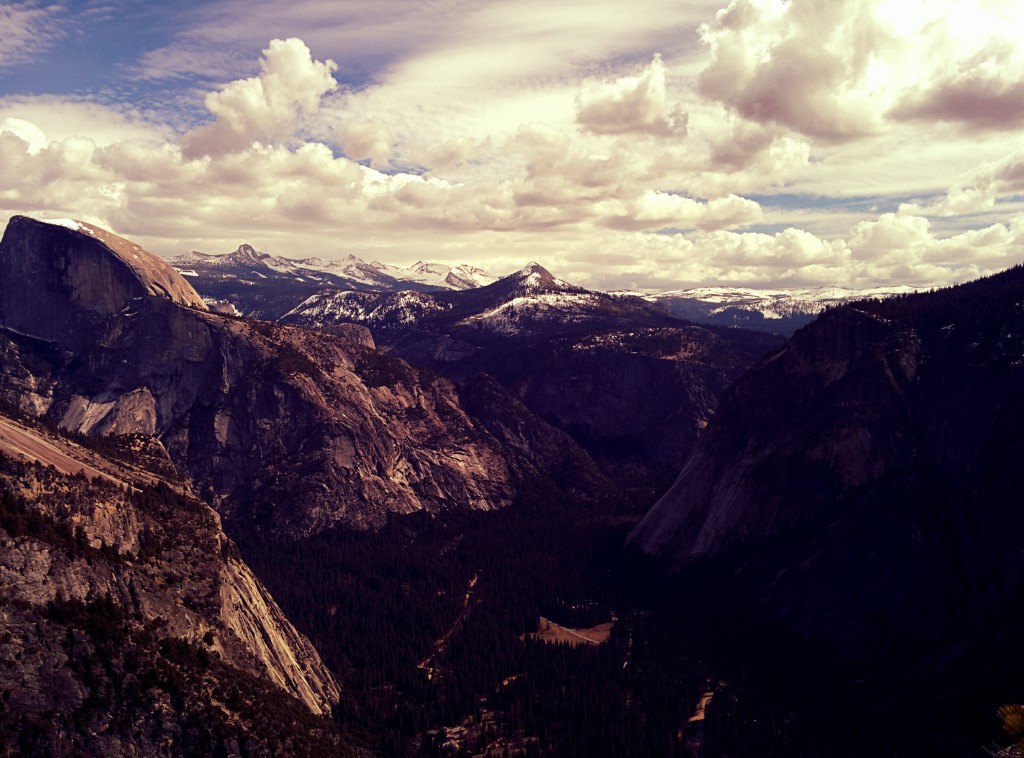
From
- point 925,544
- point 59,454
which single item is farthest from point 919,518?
point 59,454

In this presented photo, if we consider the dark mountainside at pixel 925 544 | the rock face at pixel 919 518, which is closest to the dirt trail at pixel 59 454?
the dark mountainside at pixel 925 544

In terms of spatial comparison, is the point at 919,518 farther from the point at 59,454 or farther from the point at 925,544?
the point at 59,454

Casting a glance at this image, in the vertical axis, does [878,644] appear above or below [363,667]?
above

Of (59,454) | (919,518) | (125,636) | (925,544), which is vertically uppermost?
(59,454)

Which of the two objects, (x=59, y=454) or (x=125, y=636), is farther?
(x=59, y=454)

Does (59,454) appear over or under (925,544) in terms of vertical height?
over

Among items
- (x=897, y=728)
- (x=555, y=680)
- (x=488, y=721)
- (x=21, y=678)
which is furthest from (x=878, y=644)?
(x=21, y=678)

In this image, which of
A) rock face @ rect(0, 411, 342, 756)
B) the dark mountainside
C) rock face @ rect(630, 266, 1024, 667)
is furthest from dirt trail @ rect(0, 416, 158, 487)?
rock face @ rect(630, 266, 1024, 667)

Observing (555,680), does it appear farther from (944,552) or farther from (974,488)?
(974,488)

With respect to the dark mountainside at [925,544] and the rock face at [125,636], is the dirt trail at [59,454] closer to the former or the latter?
the rock face at [125,636]
